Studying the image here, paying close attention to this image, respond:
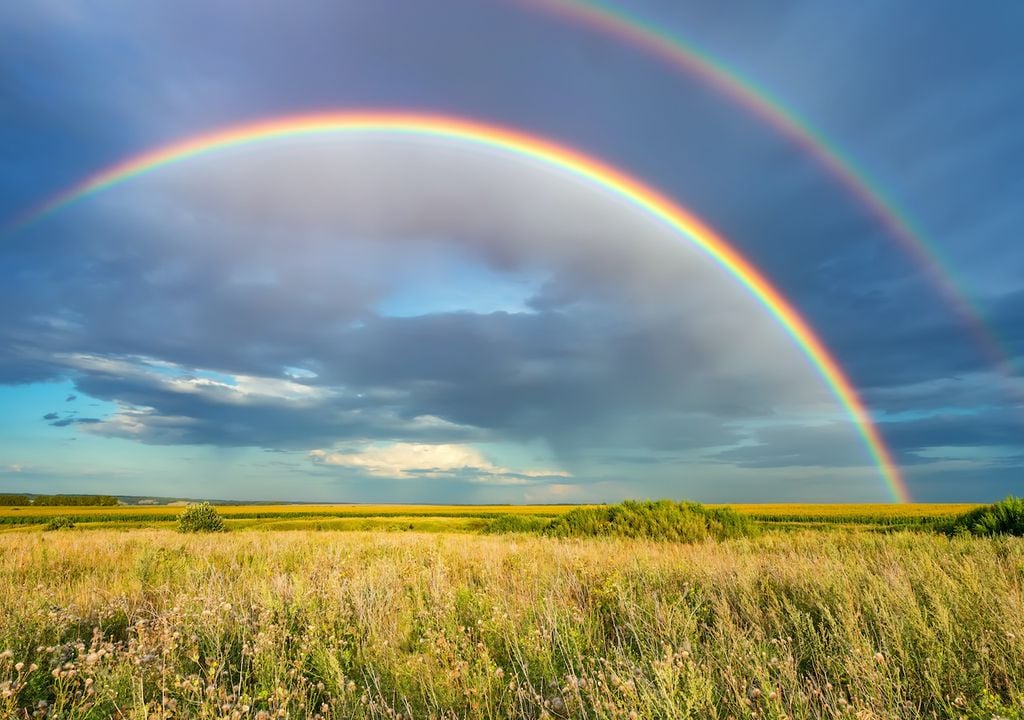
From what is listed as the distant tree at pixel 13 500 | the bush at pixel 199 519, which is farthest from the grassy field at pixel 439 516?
the distant tree at pixel 13 500

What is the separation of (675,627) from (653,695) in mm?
2197

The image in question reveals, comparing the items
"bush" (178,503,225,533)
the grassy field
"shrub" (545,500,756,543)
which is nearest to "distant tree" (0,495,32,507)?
the grassy field

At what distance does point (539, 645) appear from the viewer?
532 cm

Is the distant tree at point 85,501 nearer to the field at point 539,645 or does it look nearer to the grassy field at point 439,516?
the grassy field at point 439,516

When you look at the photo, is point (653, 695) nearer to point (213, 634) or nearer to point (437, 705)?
point (437, 705)

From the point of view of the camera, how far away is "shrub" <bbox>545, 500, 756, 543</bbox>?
2300 cm

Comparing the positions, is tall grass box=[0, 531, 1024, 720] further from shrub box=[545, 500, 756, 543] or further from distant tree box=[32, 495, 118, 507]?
distant tree box=[32, 495, 118, 507]

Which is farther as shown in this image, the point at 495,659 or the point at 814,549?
the point at 814,549

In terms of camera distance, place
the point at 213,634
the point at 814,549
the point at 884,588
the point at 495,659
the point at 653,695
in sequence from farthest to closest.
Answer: the point at 814,549 < the point at 884,588 < the point at 213,634 < the point at 495,659 < the point at 653,695

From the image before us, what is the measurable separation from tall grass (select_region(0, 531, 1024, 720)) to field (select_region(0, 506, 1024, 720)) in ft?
0.10

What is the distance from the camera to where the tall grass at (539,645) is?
411cm

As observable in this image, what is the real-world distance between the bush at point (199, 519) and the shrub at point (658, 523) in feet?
72.6

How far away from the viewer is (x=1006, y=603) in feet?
19.0

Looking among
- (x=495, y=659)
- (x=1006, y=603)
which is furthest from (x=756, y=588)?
(x=495, y=659)
